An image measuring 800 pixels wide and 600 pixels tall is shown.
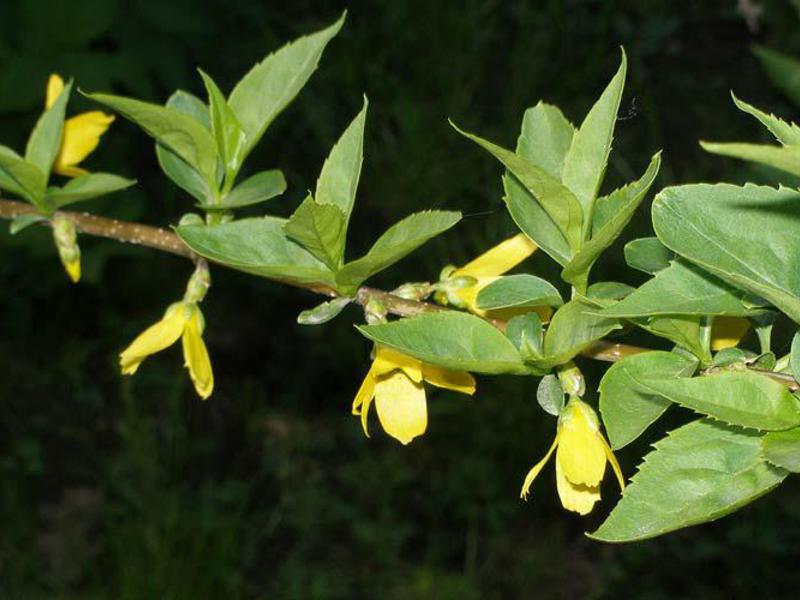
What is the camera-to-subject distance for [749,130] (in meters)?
3.43

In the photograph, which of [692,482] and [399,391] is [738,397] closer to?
[692,482]

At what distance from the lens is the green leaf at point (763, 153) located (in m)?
0.54

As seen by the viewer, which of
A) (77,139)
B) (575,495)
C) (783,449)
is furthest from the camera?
(77,139)

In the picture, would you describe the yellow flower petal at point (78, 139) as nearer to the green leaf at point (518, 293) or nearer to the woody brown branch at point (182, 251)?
the woody brown branch at point (182, 251)

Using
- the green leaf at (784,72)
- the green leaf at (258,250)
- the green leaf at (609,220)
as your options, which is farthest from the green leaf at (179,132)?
the green leaf at (784,72)

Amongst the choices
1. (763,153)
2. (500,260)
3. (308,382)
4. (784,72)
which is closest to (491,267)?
(500,260)

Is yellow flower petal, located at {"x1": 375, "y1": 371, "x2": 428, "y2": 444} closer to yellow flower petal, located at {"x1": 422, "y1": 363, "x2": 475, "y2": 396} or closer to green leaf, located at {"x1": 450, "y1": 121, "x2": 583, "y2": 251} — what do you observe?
yellow flower petal, located at {"x1": 422, "y1": 363, "x2": 475, "y2": 396}

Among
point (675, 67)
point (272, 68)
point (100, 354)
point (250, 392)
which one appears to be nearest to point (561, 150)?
point (272, 68)

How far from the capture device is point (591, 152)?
853mm

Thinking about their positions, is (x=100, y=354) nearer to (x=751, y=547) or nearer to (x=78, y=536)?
(x=78, y=536)

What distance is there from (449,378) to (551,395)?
84mm

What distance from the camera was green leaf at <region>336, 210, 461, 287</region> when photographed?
843 mm

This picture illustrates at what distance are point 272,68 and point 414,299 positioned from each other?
0.87ft

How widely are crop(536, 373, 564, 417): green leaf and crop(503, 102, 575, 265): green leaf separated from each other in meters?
0.10
